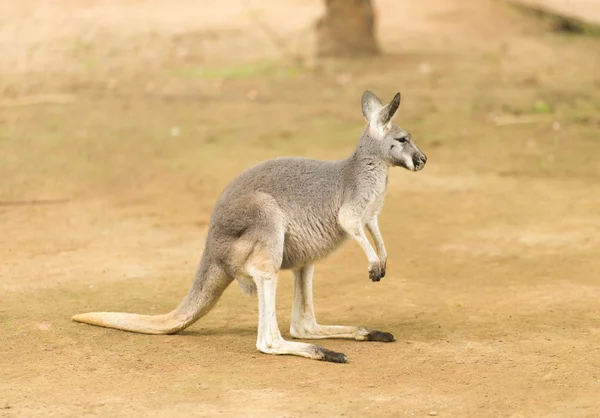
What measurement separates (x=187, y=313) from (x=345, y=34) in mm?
9863

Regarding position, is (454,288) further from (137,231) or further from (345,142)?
(345,142)

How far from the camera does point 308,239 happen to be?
5.15 m

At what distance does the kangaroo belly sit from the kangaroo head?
1.42ft

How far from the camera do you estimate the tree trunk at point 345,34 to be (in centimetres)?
1441

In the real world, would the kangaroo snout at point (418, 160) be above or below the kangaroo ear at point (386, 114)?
below

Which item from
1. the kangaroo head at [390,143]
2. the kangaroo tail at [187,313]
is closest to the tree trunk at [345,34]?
the kangaroo head at [390,143]

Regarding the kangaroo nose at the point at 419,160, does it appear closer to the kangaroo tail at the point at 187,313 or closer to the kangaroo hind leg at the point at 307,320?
the kangaroo hind leg at the point at 307,320

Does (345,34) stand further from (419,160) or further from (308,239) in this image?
(308,239)

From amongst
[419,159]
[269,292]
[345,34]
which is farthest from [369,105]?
[345,34]

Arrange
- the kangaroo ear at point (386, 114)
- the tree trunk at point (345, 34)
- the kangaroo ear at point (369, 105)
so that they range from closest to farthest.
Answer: the kangaroo ear at point (386, 114)
the kangaroo ear at point (369, 105)
the tree trunk at point (345, 34)

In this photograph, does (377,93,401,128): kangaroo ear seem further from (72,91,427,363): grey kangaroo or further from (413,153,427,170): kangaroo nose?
(413,153,427,170): kangaroo nose

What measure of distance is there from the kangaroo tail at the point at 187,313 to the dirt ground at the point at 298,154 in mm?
68

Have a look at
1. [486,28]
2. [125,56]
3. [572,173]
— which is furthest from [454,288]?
[486,28]

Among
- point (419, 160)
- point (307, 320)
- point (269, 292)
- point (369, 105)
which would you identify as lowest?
point (307, 320)
